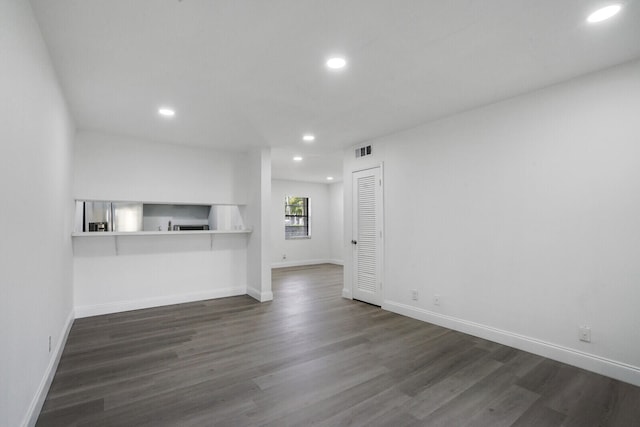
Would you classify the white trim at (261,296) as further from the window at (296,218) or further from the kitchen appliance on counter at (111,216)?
the window at (296,218)

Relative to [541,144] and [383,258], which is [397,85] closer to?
[541,144]

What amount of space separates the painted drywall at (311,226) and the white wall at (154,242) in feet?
10.3

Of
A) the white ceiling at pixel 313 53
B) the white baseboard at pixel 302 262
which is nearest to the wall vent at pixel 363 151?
the white ceiling at pixel 313 53

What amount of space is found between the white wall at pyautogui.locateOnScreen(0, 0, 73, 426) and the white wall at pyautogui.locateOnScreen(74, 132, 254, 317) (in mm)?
1714

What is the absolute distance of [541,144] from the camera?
302 cm

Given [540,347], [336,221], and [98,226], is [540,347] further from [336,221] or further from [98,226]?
[336,221]

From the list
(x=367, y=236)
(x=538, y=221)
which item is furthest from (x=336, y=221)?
(x=538, y=221)

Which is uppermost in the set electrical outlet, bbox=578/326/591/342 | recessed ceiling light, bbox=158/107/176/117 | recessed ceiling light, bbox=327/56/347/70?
recessed ceiling light, bbox=327/56/347/70

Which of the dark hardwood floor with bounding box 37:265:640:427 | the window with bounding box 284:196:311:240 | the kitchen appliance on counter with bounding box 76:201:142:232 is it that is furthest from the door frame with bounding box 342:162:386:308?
the window with bounding box 284:196:311:240

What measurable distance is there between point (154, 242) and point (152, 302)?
910mm

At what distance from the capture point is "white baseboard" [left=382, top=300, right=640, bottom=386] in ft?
8.31

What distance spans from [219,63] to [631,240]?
3.62 meters

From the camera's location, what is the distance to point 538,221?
303 cm

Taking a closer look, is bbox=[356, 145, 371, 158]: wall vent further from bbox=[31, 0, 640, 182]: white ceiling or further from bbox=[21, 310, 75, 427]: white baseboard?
bbox=[21, 310, 75, 427]: white baseboard
